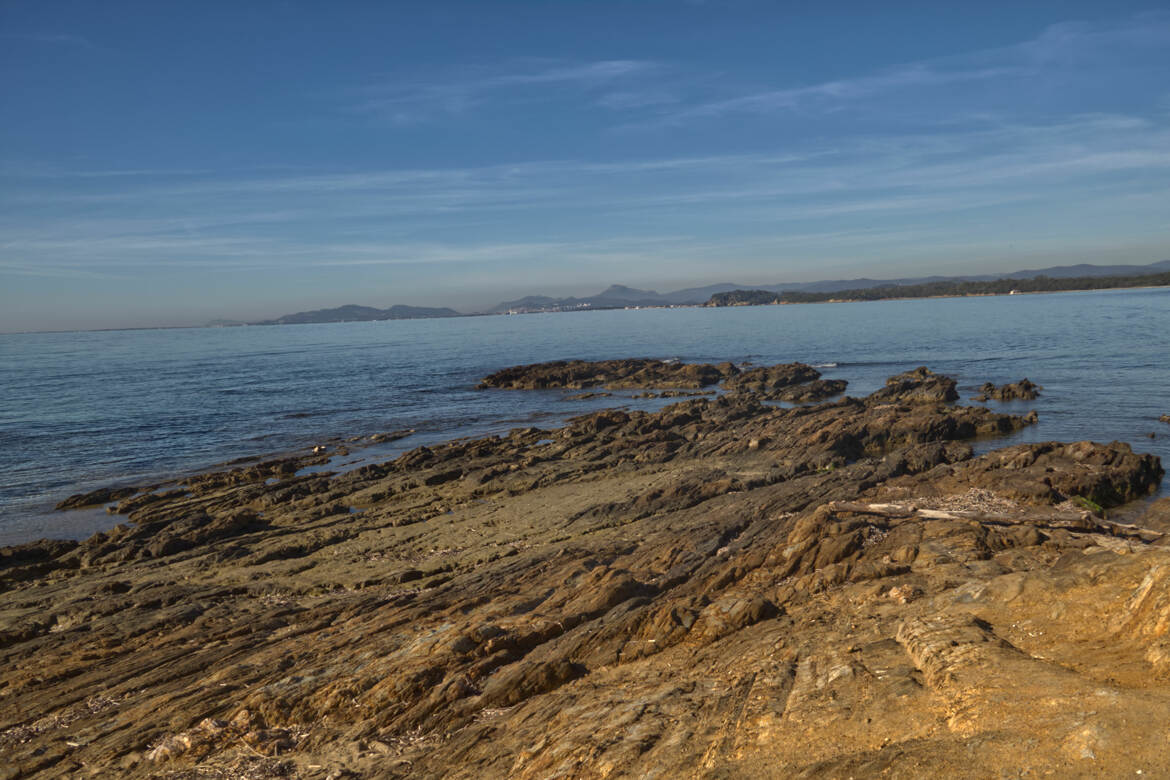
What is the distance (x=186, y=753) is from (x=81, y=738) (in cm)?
208

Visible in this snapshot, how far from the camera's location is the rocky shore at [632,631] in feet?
24.3

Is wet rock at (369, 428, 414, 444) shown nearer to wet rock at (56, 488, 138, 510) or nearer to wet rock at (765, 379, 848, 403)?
wet rock at (56, 488, 138, 510)

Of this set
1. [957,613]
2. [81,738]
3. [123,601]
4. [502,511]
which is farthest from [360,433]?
[957,613]

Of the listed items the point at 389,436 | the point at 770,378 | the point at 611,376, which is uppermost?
the point at 611,376

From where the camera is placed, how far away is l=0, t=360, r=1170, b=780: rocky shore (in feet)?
24.3

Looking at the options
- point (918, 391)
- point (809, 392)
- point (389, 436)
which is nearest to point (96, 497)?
point (389, 436)

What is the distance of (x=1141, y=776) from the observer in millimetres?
5578

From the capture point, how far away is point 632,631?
11211 millimetres

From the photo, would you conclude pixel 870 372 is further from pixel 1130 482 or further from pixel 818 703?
pixel 818 703

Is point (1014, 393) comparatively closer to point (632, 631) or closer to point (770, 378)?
point (770, 378)

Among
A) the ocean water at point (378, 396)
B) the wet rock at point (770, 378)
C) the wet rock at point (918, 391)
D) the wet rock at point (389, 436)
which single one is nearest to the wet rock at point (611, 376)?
the wet rock at point (770, 378)

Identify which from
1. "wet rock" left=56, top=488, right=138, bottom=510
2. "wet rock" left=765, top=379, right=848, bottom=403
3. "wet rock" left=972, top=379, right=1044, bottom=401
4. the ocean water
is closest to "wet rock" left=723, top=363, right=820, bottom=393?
"wet rock" left=765, top=379, right=848, bottom=403

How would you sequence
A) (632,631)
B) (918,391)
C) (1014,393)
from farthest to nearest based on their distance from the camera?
1. (918,391)
2. (1014,393)
3. (632,631)

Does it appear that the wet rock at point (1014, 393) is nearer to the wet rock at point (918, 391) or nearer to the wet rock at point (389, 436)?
the wet rock at point (918, 391)
